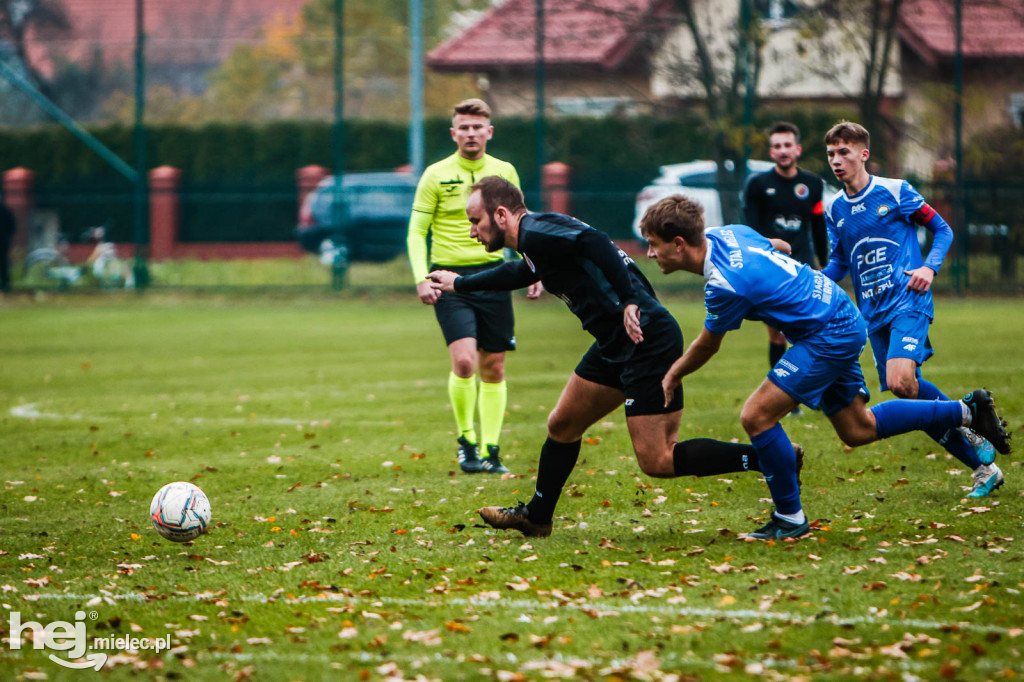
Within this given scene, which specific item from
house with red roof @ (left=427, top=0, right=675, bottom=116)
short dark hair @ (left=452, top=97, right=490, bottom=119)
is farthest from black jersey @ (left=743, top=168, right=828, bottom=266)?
house with red roof @ (left=427, top=0, right=675, bottom=116)

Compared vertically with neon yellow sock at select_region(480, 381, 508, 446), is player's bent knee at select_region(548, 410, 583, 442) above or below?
above

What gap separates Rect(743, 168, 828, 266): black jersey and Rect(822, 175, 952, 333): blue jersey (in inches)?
101

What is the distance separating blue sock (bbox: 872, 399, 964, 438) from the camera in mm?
5551

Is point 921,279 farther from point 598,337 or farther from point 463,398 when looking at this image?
point 463,398

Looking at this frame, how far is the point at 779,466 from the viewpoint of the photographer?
5180mm

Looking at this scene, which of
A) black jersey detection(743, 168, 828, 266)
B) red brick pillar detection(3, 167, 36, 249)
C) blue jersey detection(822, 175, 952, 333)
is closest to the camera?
blue jersey detection(822, 175, 952, 333)

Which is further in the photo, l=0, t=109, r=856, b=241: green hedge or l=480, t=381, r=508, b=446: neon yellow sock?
l=0, t=109, r=856, b=241: green hedge

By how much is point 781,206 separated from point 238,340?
9.24 meters

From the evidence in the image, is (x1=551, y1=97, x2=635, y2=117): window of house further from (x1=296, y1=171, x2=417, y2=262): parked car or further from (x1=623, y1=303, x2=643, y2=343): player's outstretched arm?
(x1=623, y1=303, x2=643, y2=343): player's outstretched arm

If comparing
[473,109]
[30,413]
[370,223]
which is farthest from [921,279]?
[370,223]

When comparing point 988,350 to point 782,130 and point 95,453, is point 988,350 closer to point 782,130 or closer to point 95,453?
point 782,130

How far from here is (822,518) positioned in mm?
5660

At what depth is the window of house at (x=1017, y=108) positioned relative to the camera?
20672 mm

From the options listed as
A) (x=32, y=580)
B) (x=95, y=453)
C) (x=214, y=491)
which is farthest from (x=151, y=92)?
(x=32, y=580)
